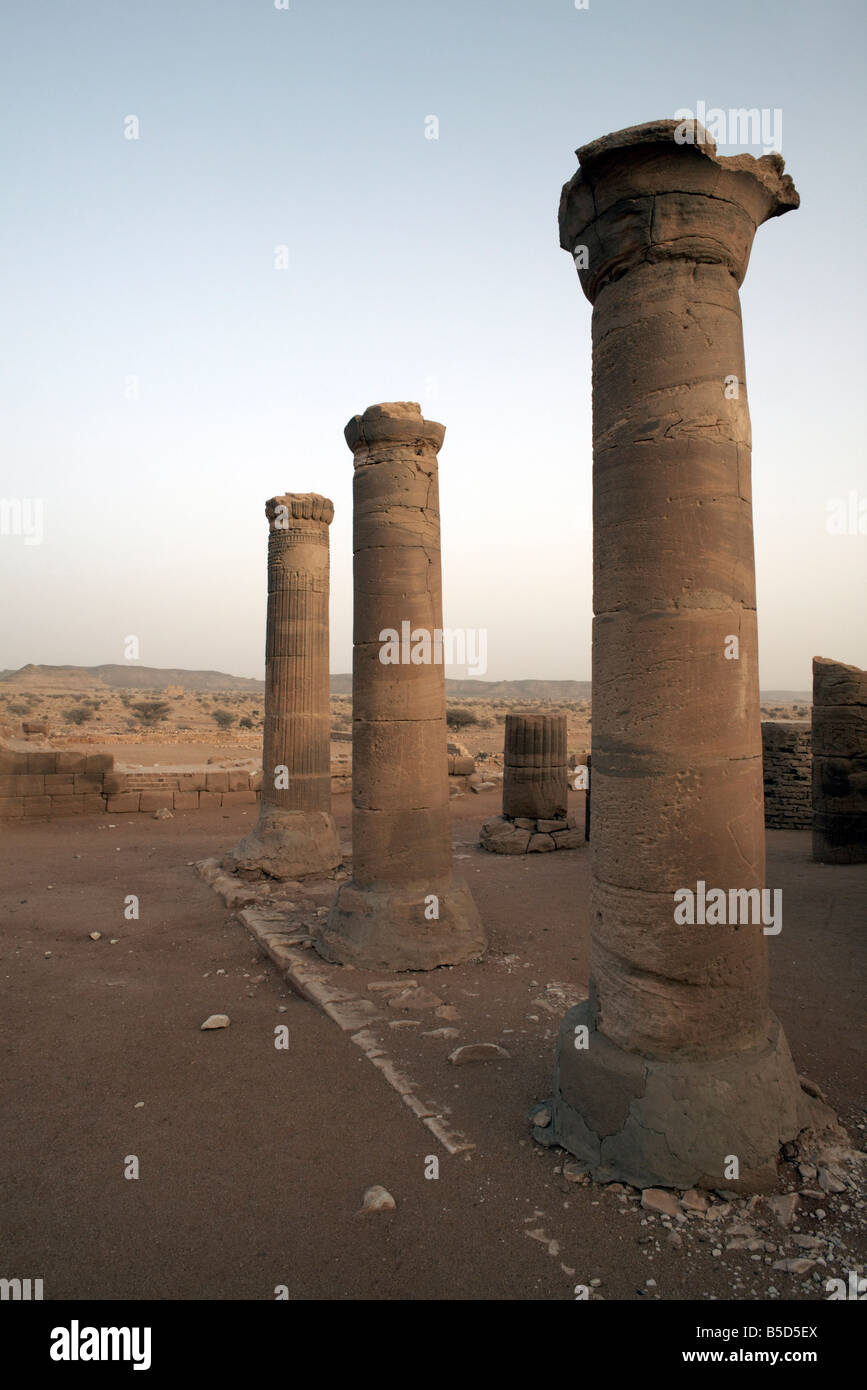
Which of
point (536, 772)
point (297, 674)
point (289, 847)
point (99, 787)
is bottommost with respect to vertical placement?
point (289, 847)

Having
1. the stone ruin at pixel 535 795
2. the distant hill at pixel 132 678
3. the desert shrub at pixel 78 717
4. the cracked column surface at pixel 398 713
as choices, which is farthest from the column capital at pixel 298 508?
the distant hill at pixel 132 678

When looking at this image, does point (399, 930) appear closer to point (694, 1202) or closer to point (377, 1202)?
point (377, 1202)

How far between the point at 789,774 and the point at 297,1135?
12204 millimetres

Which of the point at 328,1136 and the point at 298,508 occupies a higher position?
the point at 298,508

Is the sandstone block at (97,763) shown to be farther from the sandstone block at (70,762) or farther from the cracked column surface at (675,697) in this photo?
the cracked column surface at (675,697)

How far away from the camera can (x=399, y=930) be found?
7.09 meters

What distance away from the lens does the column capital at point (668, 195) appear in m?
3.88

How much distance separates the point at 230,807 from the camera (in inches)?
645

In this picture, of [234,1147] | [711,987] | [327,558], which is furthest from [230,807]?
[711,987]

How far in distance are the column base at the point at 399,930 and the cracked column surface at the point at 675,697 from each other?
10.0ft

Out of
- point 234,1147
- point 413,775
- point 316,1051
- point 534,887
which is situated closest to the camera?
point 234,1147

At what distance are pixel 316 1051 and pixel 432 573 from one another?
4255mm

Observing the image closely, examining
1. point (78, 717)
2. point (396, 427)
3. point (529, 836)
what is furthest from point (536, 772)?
point (78, 717)
